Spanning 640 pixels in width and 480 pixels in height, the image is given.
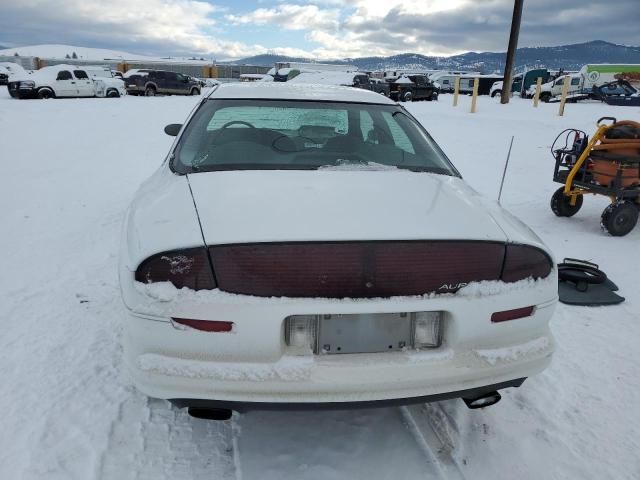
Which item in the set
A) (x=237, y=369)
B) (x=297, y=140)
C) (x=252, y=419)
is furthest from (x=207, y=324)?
(x=297, y=140)

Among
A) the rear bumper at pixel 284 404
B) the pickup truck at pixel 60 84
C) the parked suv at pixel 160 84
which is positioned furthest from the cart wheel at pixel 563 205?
the parked suv at pixel 160 84

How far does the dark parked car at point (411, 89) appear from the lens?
27.6 m

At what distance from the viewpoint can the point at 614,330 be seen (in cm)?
308

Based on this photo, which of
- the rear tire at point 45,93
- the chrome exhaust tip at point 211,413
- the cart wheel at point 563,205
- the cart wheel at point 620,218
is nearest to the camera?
the chrome exhaust tip at point 211,413

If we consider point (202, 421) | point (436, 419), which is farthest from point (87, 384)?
point (436, 419)

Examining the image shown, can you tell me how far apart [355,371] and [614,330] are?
2276 millimetres

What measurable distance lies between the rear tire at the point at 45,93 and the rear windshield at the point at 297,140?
21589 mm

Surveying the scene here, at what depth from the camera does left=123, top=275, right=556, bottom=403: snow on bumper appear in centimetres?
160

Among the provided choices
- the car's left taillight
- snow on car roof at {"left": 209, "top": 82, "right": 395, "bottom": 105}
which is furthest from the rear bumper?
snow on car roof at {"left": 209, "top": 82, "right": 395, "bottom": 105}

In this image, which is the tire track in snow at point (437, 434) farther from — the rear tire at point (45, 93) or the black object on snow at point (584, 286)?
the rear tire at point (45, 93)

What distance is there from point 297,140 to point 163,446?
5.69 ft

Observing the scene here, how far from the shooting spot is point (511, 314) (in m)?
1.80

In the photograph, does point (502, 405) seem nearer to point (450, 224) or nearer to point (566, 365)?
point (566, 365)

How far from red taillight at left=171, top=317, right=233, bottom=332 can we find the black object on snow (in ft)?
9.15
